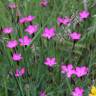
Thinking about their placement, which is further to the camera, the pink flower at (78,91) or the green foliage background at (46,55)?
the green foliage background at (46,55)

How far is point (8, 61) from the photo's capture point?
5.30ft

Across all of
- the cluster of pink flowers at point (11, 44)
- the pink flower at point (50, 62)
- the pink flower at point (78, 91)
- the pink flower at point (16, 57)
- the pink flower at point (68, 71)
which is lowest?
the pink flower at point (78, 91)

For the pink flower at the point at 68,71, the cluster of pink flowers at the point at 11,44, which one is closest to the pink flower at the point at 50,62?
the pink flower at the point at 68,71

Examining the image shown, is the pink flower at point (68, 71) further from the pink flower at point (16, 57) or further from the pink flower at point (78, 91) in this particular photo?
the pink flower at point (16, 57)

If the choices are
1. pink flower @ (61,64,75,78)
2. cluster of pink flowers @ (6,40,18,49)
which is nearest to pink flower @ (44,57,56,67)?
pink flower @ (61,64,75,78)

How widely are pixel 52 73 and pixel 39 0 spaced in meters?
0.64

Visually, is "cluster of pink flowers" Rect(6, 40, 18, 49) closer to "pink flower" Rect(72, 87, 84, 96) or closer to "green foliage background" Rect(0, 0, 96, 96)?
"green foliage background" Rect(0, 0, 96, 96)

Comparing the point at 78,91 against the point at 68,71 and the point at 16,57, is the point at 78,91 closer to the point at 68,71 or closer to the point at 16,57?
the point at 68,71

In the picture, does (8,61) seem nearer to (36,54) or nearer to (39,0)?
(36,54)

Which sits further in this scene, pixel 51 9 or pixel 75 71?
pixel 51 9

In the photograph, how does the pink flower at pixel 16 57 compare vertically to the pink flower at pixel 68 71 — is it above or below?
above

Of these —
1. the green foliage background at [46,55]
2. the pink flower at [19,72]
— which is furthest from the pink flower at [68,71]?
the pink flower at [19,72]

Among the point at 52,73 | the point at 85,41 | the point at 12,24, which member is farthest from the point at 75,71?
the point at 12,24

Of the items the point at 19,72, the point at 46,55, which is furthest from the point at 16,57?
the point at 46,55
